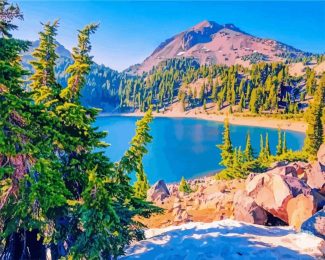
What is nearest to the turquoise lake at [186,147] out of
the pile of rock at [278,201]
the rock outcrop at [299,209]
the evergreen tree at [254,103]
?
the evergreen tree at [254,103]

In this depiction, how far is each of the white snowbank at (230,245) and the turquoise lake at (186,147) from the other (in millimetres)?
30882

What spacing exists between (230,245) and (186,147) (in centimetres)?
8725

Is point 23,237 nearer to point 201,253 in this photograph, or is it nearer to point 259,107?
point 201,253

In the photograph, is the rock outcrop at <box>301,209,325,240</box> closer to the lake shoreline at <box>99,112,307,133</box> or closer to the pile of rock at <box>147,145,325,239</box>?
the pile of rock at <box>147,145,325,239</box>

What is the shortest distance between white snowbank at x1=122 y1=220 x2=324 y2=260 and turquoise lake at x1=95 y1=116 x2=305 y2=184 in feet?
101

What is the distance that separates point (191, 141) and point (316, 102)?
58.5 metres

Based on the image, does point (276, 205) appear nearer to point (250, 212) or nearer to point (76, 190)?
point (250, 212)

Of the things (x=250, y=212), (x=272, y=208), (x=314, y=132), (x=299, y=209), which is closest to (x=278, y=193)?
(x=272, y=208)

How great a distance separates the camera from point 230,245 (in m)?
14.6

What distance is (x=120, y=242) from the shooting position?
10.0 m

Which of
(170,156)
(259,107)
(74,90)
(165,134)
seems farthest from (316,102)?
(259,107)

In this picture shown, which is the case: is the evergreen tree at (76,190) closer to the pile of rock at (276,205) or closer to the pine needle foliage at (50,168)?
the pine needle foliage at (50,168)

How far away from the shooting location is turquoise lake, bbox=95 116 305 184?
73875mm

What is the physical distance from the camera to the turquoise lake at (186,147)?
73875 millimetres
